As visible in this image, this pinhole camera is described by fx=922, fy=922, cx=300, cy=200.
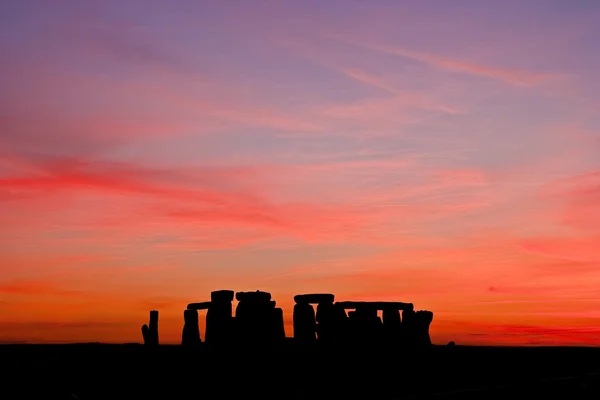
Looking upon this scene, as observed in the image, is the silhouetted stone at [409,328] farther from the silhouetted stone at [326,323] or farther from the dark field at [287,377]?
the silhouetted stone at [326,323]

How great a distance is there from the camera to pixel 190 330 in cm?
3425

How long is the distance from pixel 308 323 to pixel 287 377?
783cm

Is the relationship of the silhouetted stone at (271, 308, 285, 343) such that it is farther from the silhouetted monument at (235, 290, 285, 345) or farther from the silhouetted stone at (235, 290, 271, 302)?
the silhouetted stone at (235, 290, 271, 302)

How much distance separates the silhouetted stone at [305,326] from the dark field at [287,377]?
1.82 ft

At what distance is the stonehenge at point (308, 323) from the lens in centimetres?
3079

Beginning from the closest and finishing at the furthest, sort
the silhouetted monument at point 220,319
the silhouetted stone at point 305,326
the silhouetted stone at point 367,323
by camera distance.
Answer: the silhouetted monument at point 220,319
the silhouetted stone at point 305,326
the silhouetted stone at point 367,323

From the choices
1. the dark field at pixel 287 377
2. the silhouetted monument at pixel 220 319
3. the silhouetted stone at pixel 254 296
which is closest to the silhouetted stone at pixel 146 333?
the dark field at pixel 287 377

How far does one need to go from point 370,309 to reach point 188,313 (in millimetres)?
6761

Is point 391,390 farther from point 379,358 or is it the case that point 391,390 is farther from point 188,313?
point 188,313

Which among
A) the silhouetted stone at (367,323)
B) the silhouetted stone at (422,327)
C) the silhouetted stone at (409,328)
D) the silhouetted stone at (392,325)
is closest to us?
the silhouetted stone at (367,323)

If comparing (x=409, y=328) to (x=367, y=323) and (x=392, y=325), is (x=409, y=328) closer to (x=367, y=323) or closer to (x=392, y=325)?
(x=392, y=325)

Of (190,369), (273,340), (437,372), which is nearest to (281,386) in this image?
(190,369)

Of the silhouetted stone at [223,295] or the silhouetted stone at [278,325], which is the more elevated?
the silhouetted stone at [223,295]

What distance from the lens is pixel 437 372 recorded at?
87.8ft
